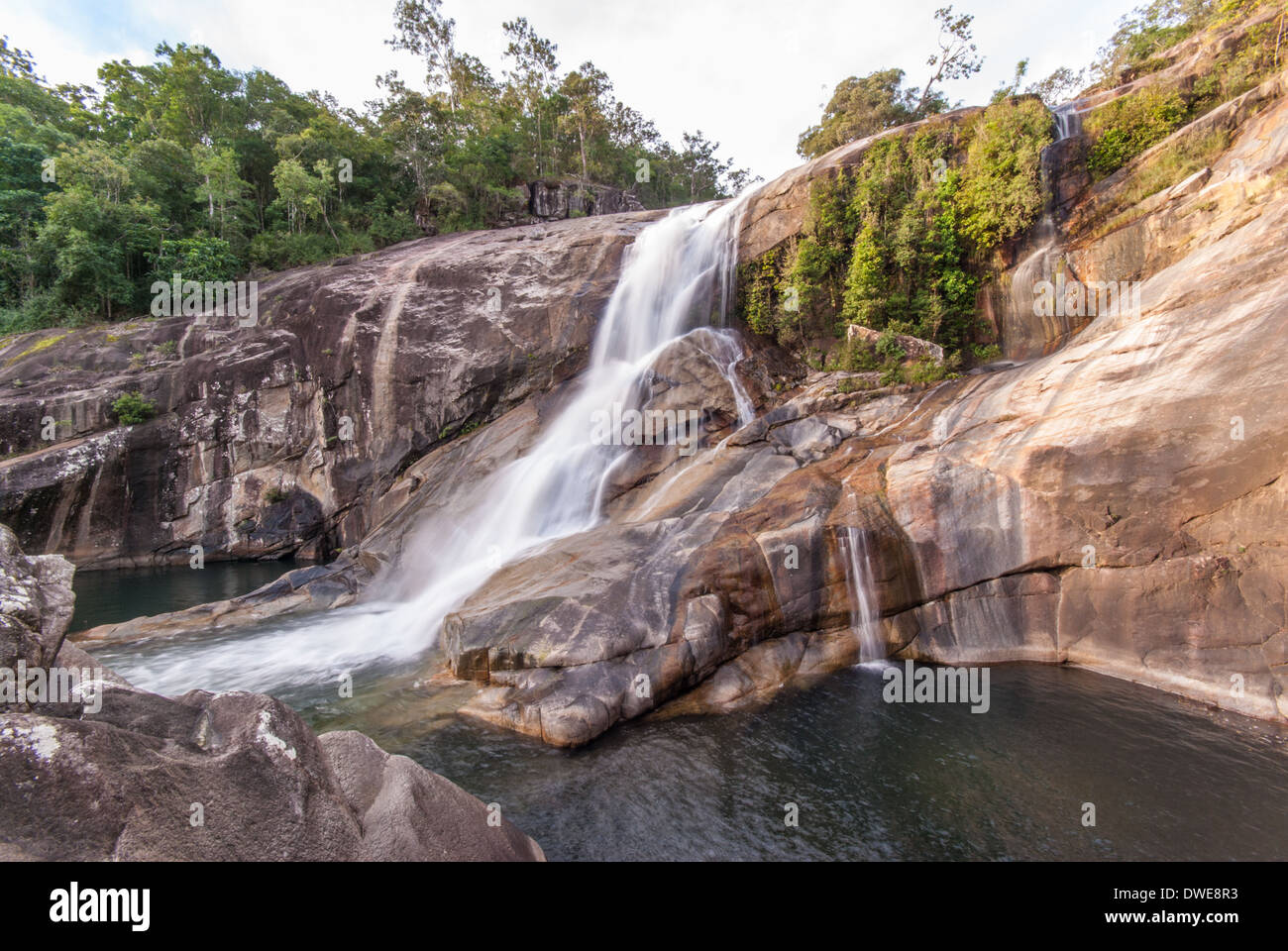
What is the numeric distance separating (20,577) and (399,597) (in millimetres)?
10426

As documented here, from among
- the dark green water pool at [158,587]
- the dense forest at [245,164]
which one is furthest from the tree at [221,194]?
the dark green water pool at [158,587]

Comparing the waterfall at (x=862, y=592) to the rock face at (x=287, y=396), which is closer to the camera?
the waterfall at (x=862, y=592)

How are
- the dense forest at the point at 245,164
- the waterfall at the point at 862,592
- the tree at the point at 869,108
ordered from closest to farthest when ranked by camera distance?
the waterfall at the point at 862,592, the dense forest at the point at 245,164, the tree at the point at 869,108

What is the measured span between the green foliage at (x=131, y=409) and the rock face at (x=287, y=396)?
0.27 meters

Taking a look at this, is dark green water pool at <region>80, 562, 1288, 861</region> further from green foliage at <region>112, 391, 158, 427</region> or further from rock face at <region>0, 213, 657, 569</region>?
green foliage at <region>112, 391, 158, 427</region>

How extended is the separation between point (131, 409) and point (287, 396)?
4.91m

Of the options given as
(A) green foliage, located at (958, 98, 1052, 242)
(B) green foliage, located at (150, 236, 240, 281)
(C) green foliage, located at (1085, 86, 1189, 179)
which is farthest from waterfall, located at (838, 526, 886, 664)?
(B) green foliage, located at (150, 236, 240, 281)

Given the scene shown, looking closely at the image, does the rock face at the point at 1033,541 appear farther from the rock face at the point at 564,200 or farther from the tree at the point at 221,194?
the rock face at the point at 564,200

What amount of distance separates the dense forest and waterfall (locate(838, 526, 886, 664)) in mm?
28353

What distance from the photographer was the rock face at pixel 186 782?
280cm

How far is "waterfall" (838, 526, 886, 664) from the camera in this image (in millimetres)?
9539

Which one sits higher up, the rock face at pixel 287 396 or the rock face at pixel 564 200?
the rock face at pixel 564 200

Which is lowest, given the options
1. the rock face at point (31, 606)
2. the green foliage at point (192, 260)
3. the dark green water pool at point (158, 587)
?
the dark green water pool at point (158, 587)

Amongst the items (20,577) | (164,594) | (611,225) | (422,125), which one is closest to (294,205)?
(422,125)
